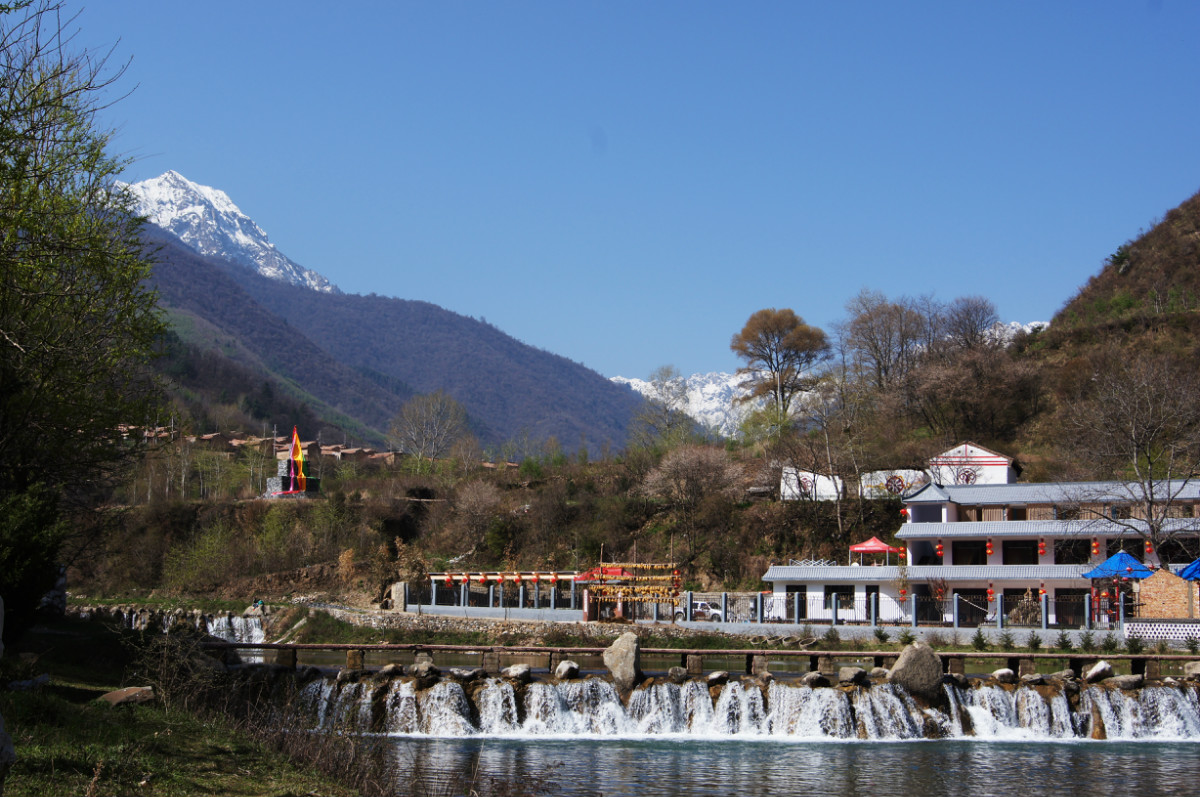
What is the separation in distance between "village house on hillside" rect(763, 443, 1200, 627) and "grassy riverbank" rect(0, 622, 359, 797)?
2906 centimetres

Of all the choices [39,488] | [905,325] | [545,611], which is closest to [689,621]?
[545,611]

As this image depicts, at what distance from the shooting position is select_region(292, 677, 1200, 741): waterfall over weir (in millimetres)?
24594

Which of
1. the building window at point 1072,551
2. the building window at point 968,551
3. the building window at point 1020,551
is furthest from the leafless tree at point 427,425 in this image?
the building window at point 1072,551

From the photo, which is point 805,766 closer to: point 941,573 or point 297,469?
point 941,573

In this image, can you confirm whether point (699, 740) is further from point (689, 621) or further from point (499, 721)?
point (689, 621)

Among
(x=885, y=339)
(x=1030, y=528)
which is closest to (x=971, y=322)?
(x=885, y=339)

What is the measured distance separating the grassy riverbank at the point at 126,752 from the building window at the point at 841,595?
100ft

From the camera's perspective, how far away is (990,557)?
45.7 metres

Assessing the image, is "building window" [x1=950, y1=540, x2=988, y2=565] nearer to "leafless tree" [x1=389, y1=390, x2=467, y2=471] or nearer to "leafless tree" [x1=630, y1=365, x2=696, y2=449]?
"leafless tree" [x1=630, y1=365, x2=696, y2=449]

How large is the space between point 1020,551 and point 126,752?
41.5 metres

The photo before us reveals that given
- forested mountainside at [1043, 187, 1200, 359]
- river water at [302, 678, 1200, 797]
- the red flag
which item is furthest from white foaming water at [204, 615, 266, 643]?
forested mountainside at [1043, 187, 1200, 359]

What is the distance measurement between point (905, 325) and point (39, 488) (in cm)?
7020

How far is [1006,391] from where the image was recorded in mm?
69000

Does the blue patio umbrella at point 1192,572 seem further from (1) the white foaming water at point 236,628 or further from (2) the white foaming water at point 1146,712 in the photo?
(1) the white foaming water at point 236,628
